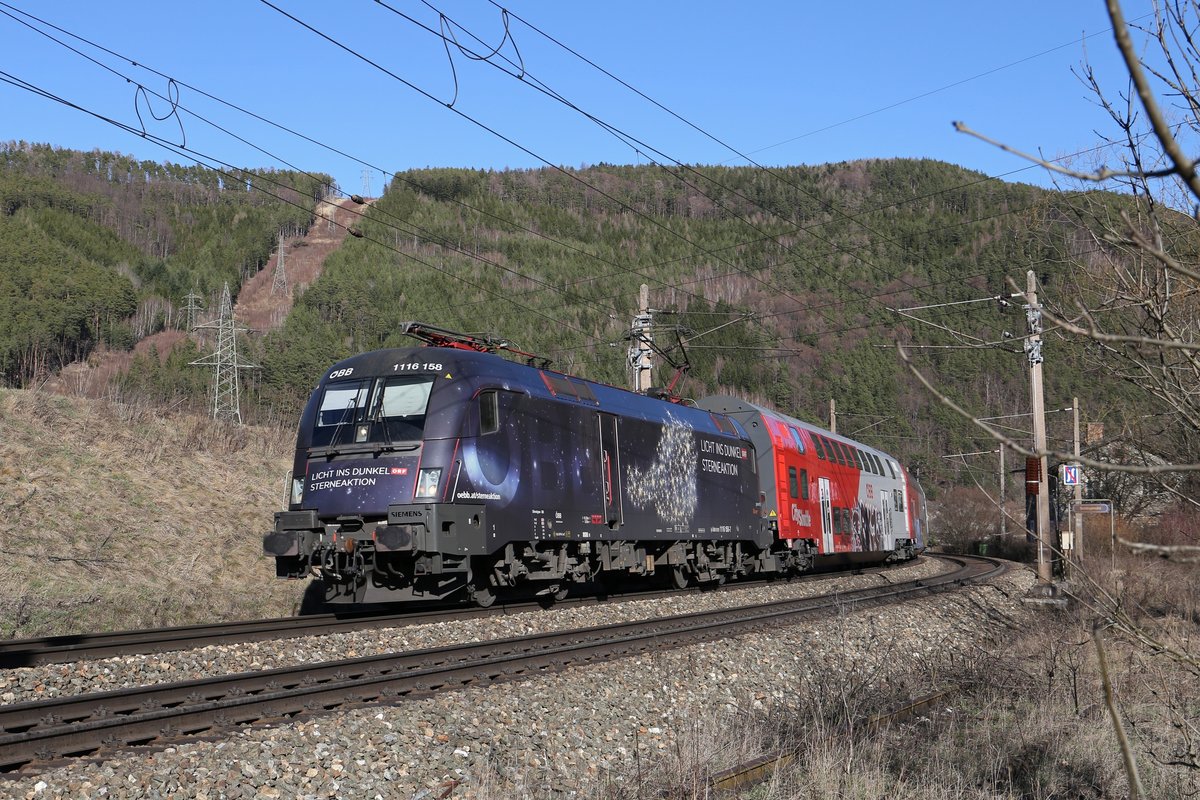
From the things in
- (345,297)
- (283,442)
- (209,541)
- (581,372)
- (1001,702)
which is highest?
(345,297)

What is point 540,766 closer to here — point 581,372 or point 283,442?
point 283,442

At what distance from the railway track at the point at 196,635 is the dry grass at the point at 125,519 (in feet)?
6.71

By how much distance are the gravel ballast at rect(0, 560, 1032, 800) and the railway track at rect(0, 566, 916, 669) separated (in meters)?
0.51

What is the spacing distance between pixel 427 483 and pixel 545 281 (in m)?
105

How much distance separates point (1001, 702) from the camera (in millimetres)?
9820

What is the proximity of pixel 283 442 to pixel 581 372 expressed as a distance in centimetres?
6280

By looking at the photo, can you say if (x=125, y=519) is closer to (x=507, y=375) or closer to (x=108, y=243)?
(x=507, y=375)

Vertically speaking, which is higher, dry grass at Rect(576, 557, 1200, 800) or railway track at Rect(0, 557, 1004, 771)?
railway track at Rect(0, 557, 1004, 771)

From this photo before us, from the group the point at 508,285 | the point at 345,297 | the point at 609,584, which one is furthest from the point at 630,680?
the point at 508,285

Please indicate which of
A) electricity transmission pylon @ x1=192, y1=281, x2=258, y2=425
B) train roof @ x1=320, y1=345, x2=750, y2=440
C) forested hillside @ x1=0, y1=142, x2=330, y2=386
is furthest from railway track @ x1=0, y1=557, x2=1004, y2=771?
electricity transmission pylon @ x1=192, y1=281, x2=258, y2=425

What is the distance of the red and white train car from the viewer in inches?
853

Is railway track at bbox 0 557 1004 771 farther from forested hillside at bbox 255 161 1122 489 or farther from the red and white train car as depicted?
forested hillside at bbox 255 161 1122 489

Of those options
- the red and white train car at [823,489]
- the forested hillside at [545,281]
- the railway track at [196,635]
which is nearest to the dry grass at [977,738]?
the railway track at [196,635]

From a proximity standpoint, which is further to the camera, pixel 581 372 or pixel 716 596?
pixel 581 372
